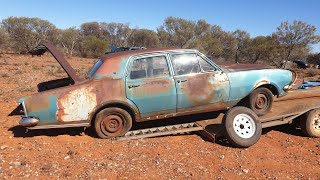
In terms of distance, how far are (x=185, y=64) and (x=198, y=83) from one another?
0.43 meters

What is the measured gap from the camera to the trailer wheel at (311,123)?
19.3 feet

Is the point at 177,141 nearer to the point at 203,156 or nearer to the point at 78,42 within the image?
the point at 203,156

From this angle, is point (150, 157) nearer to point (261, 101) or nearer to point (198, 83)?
point (198, 83)

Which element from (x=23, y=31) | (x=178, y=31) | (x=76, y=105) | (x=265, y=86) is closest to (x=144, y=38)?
(x=178, y=31)

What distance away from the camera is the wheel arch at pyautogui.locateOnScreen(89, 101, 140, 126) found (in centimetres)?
541

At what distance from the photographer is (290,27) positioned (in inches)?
1298

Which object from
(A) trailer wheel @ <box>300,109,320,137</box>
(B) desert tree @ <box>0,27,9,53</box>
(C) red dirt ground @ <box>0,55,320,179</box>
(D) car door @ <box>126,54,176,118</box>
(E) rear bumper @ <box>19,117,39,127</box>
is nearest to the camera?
(C) red dirt ground @ <box>0,55,320,179</box>

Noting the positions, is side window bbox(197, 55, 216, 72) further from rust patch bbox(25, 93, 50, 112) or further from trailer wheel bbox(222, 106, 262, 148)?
rust patch bbox(25, 93, 50, 112)

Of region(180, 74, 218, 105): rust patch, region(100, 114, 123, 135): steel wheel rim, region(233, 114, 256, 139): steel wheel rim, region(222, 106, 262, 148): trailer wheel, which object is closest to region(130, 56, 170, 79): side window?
region(180, 74, 218, 105): rust patch

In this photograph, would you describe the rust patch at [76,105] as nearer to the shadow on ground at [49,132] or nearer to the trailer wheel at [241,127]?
the shadow on ground at [49,132]

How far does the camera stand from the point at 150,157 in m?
4.88

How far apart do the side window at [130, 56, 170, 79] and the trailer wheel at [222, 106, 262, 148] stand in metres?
1.34

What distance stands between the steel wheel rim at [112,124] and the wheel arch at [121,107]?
18cm

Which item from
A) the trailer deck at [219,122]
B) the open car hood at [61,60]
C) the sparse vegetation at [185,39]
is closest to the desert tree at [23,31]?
the sparse vegetation at [185,39]
